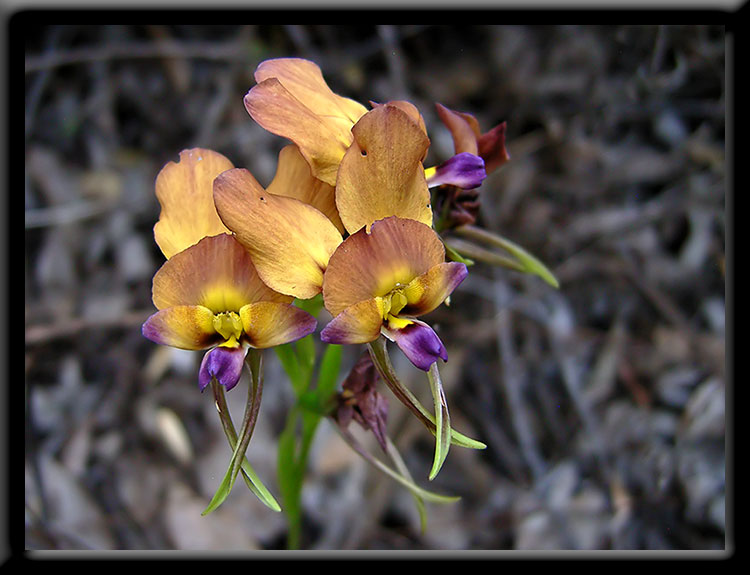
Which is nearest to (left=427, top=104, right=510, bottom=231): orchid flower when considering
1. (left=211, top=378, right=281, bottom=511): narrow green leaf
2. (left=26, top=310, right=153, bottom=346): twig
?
(left=211, top=378, right=281, bottom=511): narrow green leaf

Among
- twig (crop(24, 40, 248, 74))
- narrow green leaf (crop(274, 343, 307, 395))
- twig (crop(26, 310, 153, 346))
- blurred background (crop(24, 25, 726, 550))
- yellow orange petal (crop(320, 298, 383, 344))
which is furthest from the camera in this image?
twig (crop(24, 40, 248, 74))

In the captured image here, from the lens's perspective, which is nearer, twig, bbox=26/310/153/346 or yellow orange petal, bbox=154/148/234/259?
yellow orange petal, bbox=154/148/234/259

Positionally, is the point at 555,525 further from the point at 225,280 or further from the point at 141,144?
the point at 141,144

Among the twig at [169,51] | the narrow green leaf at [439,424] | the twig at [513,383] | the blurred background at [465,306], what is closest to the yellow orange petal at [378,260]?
the narrow green leaf at [439,424]

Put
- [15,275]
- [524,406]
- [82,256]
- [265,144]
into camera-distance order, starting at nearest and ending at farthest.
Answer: [15,275] < [524,406] < [82,256] < [265,144]

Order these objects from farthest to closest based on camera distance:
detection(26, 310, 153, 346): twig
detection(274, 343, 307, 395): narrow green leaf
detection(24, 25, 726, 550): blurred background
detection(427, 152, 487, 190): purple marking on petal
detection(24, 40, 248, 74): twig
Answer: detection(24, 40, 248, 74): twig, detection(26, 310, 153, 346): twig, detection(24, 25, 726, 550): blurred background, detection(274, 343, 307, 395): narrow green leaf, detection(427, 152, 487, 190): purple marking on petal

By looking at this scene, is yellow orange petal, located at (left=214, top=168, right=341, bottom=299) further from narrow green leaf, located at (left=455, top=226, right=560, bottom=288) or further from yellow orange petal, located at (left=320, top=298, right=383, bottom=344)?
narrow green leaf, located at (left=455, top=226, right=560, bottom=288)

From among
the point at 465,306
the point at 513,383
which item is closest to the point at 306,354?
the point at 513,383

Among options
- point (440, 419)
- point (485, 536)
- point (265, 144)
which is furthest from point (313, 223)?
point (265, 144)
